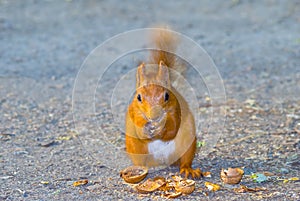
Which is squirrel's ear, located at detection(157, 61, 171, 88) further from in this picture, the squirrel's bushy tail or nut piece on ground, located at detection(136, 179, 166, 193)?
nut piece on ground, located at detection(136, 179, 166, 193)

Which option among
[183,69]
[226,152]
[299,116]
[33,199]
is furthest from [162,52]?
[299,116]

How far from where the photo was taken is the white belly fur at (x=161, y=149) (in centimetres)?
315

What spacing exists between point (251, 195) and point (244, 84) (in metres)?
2.13

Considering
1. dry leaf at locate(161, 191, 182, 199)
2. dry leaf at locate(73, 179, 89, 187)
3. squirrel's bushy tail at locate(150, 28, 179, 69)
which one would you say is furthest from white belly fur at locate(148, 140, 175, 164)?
squirrel's bushy tail at locate(150, 28, 179, 69)

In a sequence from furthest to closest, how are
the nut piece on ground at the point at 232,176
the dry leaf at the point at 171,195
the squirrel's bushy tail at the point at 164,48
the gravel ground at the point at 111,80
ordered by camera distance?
the squirrel's bushy tail at the point at 164,48 < the gravel ground at the point at 111,80 < the nut piece on ground at the point at 232,176 < the dry leaf at the point at 171,195

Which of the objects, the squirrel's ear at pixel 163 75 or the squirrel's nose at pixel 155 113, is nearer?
the squirrel's nose at pixel 155 113

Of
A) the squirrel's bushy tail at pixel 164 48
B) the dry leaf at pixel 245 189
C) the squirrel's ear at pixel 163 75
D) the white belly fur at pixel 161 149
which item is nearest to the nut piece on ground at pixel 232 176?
the dry leaf at pixel 245 189

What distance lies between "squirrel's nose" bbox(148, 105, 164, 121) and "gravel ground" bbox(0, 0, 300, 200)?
0.36m

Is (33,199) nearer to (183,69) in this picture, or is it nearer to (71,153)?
(71,153)

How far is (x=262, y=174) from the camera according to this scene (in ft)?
10.6

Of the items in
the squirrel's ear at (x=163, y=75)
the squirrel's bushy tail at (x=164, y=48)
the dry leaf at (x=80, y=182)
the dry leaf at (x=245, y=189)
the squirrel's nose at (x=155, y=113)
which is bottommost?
the dry leaf at (x=245, y=189)

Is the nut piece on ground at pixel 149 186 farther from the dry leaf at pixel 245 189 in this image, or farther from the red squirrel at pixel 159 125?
the dry leaf at pixel 245 189

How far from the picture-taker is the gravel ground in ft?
10.6

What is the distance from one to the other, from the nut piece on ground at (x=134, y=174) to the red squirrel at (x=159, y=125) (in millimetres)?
64
